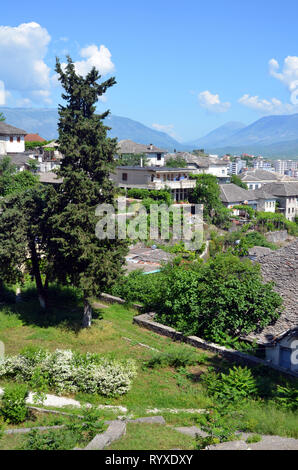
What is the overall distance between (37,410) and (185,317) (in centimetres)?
974

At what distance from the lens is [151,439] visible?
29.8 ft

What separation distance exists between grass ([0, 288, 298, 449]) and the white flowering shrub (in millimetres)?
308

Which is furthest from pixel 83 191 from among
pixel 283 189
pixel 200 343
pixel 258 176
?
pixel 258 176

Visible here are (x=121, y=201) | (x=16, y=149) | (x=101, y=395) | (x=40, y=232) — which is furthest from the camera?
(x=16, y=149)

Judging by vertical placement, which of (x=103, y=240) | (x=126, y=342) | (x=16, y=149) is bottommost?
(x=126, y=342)

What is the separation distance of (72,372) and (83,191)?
768 centimetres

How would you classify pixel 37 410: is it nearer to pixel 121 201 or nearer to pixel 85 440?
pixel 85 440

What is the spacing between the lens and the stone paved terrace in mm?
17641

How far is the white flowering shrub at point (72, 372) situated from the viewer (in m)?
13.2

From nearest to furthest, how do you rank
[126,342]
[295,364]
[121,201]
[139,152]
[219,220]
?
1. [295,364]
2. [126,342]
3. [121,201]
4. [219,220]
5. [139,152]

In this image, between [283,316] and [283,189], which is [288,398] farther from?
[283,189]

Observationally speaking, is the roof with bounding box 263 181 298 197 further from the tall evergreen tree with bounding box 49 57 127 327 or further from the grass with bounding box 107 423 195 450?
the grass with bounding box 107 423 195 450
